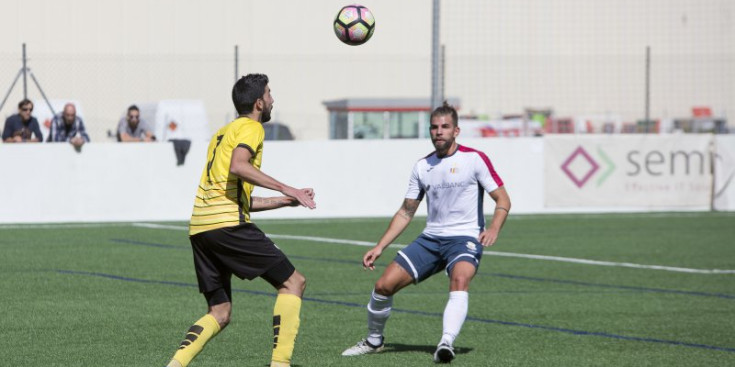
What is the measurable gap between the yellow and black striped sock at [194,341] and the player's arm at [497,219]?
196cm

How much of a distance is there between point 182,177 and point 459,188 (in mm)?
12317

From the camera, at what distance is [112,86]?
25.6 m

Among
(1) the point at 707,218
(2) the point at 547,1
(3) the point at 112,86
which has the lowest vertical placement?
(1) the point at 707,218

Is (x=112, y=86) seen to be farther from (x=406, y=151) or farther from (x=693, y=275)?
(x=693, y=275)

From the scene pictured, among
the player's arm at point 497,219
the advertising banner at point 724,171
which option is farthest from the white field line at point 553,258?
the advertising banner at point 724,171

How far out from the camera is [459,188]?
879cm

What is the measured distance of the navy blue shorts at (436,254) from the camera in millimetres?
8664

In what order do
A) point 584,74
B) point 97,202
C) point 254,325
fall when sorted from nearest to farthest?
point 254,325
point 97,202
point 584,74

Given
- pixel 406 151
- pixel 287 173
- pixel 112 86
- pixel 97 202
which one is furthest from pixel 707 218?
pixel 112 86

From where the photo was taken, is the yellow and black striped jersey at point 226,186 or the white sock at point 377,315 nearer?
the yellow and black striped jersey at point 226,186

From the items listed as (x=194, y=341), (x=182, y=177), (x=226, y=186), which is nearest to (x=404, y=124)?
(x=182, y=177)

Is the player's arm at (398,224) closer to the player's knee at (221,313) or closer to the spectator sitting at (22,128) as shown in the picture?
the player's knee at (221,313)

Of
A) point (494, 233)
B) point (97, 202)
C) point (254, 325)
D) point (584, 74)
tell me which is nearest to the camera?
point (494, 233)

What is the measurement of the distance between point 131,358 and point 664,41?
1059 inches
